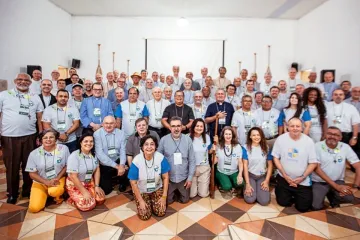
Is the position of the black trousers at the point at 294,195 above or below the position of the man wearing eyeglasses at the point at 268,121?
below

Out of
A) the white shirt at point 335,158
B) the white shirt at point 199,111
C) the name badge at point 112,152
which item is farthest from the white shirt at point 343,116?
the name badge at point 112,152

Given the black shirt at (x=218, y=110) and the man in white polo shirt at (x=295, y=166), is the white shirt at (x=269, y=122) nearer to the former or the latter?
the black shirt at (x=218, y=110)

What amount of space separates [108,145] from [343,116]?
375 cm

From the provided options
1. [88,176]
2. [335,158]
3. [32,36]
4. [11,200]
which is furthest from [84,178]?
[32,36]

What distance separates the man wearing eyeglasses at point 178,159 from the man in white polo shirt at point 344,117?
250 cm

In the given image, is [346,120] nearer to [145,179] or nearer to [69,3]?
[145,179]

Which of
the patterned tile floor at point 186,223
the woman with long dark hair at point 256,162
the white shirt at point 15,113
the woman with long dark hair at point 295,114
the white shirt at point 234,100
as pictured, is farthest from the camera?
the white shirt at point 234,100

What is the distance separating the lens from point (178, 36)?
7.69 metres

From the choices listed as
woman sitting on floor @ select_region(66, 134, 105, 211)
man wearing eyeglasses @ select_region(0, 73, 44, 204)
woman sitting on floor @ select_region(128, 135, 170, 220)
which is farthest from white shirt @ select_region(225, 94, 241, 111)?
man wearing eyeglasses @ select_region(0, 73, 44, 204)

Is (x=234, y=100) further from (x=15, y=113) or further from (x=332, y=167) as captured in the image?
(x=15, y=113)

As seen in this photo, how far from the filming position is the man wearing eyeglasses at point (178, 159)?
283 centimetres

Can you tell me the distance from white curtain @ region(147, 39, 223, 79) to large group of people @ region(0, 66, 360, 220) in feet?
14.8

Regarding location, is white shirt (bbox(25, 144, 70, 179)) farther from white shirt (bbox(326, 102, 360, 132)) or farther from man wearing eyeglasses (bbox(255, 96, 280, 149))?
white shirt (bbox(326, 102, 360, 132))

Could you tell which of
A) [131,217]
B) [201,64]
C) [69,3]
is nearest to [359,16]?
[201,64]
